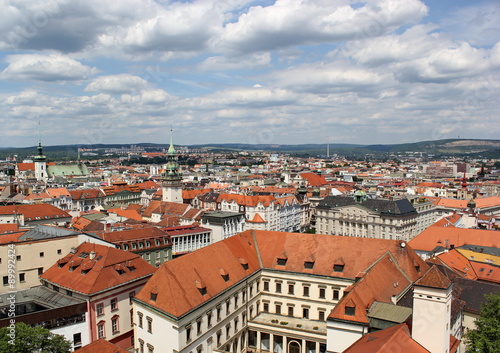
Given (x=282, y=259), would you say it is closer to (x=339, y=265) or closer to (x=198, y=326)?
(x=339, y=265)

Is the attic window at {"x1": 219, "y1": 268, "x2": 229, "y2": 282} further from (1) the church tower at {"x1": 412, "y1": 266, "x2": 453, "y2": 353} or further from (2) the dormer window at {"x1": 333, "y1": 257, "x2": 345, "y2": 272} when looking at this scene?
(1) the church tower at {"x1": 412, "y1": 266, "x2": 453, "y2": 353}

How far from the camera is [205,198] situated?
137 m

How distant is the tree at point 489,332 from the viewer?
3288 cm

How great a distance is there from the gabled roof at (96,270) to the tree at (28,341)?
10.5 m

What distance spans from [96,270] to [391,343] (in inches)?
1300

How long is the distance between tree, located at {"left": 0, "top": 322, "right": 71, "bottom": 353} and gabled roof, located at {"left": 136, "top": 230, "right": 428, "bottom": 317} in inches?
350

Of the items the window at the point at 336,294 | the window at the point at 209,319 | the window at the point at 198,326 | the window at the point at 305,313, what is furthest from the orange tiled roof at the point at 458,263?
the window at the point at 198,326

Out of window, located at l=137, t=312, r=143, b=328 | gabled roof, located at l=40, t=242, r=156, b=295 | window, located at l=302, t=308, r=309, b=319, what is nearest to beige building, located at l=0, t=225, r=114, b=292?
gabled roof, located at l=40, t=242, r=156, b=295

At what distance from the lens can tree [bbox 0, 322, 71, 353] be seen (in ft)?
95.2

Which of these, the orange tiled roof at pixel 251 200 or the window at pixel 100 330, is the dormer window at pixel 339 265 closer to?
the window at pixel 100 330

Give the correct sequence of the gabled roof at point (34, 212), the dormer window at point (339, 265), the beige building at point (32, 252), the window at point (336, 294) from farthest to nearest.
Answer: the gabled roof at point (34, 212), the beige building at point (32, 252), the dormer window at point (339, 265), the window at point (336, 294)

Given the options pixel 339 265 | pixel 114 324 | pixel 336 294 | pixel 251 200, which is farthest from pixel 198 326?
pixel 251 200

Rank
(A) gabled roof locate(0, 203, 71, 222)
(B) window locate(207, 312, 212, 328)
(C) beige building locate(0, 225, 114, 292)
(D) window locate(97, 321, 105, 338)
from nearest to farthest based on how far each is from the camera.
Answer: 1. (B) window locate(207, 312, 212, 328)
2. (D) window locate(97, 321, 105, 338)
3. (C) beige building locate(0, 225, 114, 292)
4. (A) gabled roof locate(0, 203, 71, 222)

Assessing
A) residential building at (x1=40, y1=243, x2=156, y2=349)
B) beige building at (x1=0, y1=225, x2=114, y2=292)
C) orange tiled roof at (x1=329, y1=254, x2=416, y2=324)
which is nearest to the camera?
orange tiled roof at (x1=329, y1=254, x2=416, y2=324)
